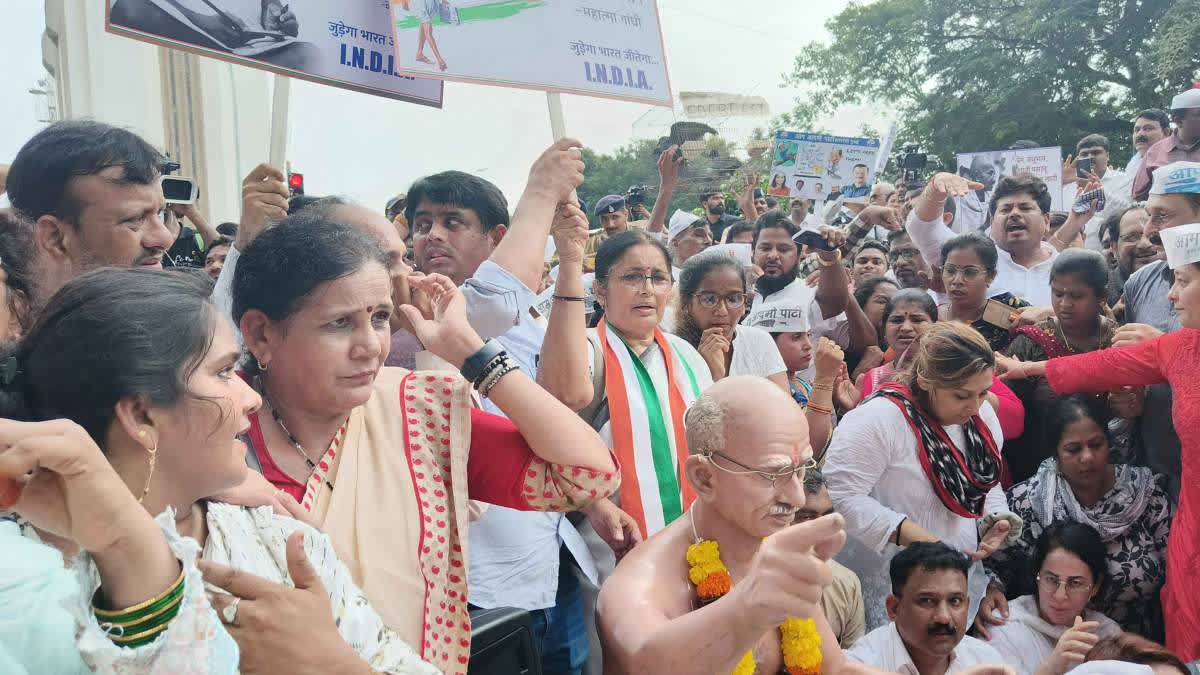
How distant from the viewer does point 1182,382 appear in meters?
3.97

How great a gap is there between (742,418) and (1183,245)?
2618 mm

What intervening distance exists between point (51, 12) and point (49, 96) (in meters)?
1.90

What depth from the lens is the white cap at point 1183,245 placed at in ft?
12.8

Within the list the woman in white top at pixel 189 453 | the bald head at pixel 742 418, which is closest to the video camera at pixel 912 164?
the bald head at pixel 742 418

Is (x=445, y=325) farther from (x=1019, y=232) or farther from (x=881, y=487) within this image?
(x=1019, y=232)

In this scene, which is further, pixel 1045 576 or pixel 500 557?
pixel 1045 576

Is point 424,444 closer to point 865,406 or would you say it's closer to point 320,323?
point 320,323

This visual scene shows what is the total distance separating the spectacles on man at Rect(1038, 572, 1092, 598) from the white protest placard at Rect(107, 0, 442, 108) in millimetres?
3216

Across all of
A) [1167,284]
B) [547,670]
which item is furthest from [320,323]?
[1167,284]

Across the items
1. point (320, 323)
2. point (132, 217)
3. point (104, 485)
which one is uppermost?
point (132, 217)

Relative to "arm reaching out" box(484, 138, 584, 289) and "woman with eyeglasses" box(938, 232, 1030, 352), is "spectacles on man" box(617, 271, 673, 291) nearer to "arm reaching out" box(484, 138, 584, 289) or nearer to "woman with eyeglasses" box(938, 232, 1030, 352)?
"arm reaching out" box(484, 138, 584, 289)

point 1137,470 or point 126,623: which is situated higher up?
point 126,623

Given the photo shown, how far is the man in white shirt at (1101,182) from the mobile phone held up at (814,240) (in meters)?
2.64

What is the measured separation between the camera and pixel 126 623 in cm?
121
